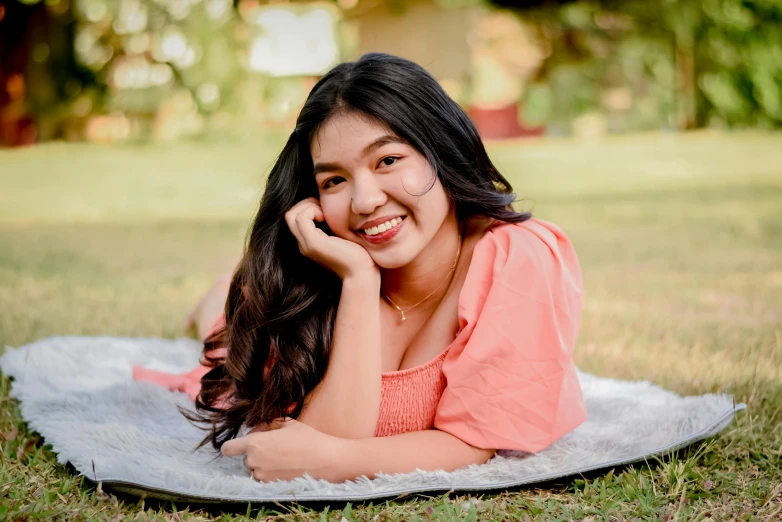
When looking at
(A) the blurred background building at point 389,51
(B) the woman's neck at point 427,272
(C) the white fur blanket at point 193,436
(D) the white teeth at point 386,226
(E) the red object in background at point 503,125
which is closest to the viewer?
(C) the white fur blanket at point 193,436

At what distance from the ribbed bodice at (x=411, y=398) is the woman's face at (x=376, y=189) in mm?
313

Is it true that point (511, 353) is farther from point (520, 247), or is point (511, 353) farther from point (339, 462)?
point (339, 462)

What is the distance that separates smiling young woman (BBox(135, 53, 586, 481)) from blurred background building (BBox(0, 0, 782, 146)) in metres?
9.62

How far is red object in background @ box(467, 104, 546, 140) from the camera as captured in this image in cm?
1368

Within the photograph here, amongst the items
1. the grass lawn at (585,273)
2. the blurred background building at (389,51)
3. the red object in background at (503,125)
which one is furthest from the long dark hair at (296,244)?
the red object in background at (503,125)

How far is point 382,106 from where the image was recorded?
2180mm

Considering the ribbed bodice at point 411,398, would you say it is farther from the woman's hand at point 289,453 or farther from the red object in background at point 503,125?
the red object in background at point 503,125

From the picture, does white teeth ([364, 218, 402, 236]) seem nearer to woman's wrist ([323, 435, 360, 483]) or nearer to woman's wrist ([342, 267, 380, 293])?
woman's wrist ([342, 267, 380, 293])

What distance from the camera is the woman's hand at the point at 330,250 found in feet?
7.40

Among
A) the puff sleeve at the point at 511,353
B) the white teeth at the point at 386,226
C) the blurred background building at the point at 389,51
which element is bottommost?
the puff sleeve at the point at 511,353

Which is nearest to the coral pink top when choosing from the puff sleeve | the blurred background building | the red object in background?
the puff sleeve

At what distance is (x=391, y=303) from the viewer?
255cm

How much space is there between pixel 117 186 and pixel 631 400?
8260mm

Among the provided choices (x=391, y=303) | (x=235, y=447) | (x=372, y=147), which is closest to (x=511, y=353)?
(x=391, y=303)
